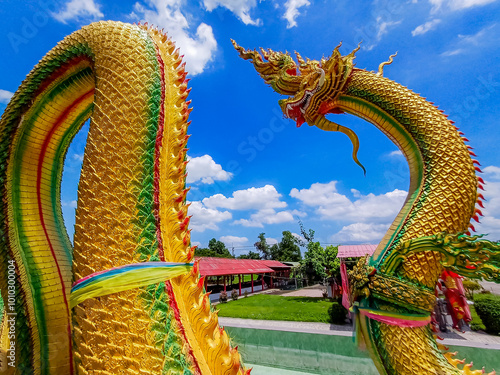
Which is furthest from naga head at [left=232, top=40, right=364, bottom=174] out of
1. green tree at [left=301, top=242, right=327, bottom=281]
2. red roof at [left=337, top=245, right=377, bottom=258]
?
green tree at [left=301, top=242, right=327, bottom=281]

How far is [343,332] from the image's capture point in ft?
14.1

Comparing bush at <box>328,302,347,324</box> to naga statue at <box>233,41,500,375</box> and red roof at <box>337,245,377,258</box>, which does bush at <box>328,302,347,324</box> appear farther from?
naga statue at <box>233,41,500,375</box>

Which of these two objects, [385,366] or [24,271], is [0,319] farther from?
[385,366]

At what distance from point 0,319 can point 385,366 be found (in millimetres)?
2262

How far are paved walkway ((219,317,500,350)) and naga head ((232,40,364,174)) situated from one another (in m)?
2.94

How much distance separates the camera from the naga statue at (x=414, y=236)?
61.4 inches

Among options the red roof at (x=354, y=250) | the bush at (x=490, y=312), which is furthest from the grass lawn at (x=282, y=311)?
the bush at (x=490, y=312)

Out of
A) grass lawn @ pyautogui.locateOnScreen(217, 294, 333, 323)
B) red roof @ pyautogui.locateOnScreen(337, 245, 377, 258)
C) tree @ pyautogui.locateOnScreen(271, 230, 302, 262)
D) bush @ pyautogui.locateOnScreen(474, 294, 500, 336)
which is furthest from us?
tree @ pyautogui.locateOnScreen(271, 230, 302, 262)

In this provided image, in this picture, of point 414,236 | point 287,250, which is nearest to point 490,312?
point 414,236

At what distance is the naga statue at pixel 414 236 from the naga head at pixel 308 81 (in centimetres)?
1

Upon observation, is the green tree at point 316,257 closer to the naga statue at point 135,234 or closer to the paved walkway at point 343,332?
the paved walkway at point 343,332

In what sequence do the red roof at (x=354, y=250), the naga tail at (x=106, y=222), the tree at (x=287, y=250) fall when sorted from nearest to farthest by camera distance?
the naga tail at (x=106, y=222) < the red roof at (x=354, y=250) < the tree at (x=287, y=250)

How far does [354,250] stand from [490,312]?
502cm

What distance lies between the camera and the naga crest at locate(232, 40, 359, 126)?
222cm
